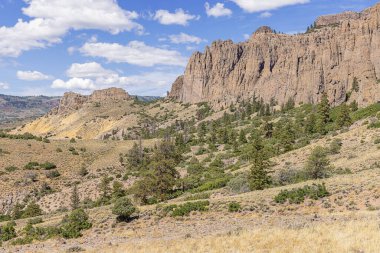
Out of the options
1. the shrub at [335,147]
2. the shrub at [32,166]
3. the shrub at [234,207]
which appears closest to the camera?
the shrub at [234,207]

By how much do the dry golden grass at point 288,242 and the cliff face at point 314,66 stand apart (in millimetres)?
104585

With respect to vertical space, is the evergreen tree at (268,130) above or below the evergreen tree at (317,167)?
above

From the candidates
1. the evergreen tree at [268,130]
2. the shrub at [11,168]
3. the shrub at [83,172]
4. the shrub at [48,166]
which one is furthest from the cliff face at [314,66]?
the shrub at [11,168]

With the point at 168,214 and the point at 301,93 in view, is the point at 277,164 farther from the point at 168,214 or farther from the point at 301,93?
the point at 301,93

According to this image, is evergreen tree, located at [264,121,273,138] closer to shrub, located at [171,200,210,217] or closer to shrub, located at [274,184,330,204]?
shrub, located at [274,184,330,204]

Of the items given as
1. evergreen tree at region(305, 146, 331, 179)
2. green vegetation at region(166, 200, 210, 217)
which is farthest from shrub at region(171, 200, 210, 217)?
evergreen tree at region(305, 146, 331, 179)

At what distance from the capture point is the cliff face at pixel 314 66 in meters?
130

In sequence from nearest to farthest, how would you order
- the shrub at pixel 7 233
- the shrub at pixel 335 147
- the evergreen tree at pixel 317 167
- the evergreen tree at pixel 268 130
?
1. the shrub at pixel 7 233
2. the evergreen tree at pixel 317 167
3. the shrub at pixel 335 147
4. the evergreen tree at pixel 268 130

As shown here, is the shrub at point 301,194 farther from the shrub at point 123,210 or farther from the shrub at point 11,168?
the shrub at point 11,168

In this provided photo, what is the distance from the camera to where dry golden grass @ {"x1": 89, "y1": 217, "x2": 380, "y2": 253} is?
14.1m

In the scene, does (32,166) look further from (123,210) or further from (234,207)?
(234,207)

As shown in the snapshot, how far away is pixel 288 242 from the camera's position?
15.3 m

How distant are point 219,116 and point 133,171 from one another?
326 feet

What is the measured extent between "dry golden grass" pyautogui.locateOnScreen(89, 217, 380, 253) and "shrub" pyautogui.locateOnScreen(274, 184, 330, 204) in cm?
1172
